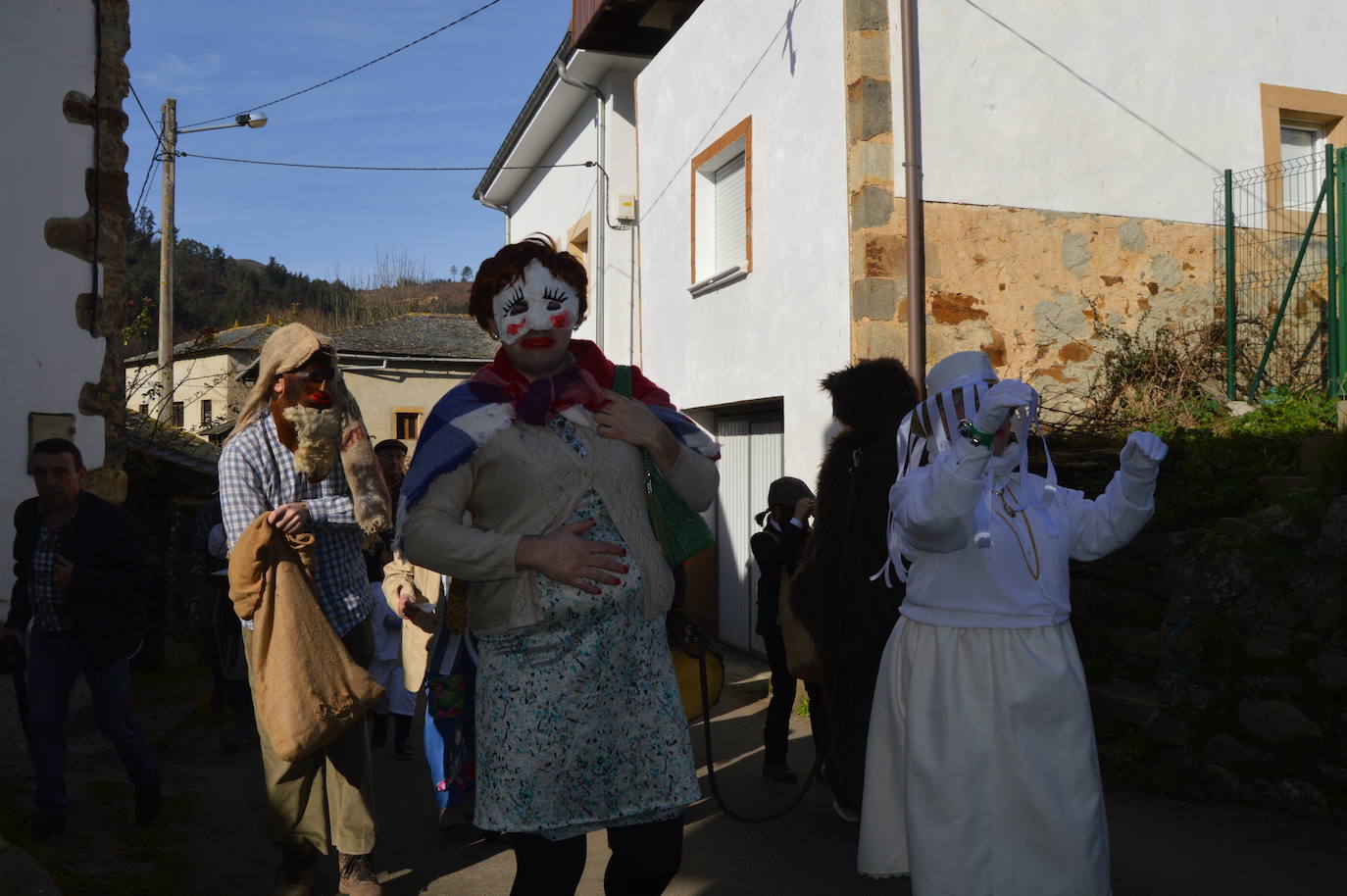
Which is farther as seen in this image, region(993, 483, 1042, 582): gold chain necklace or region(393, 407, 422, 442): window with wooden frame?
region(393, 407, 422, 442): window with wooden frame

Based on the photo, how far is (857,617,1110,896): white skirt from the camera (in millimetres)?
2812

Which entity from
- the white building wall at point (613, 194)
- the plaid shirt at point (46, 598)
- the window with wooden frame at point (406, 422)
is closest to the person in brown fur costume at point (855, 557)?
the plaid shirt at point (46, 598)

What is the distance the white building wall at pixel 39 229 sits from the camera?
6.46 meters

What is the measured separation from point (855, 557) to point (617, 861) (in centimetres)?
206

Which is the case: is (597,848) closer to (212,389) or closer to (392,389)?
(392,389)

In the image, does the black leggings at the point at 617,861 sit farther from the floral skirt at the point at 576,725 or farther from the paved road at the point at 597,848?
the paved road at the point at 597,848

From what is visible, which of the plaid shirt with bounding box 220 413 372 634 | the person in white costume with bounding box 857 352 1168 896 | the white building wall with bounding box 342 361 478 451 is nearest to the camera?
the person in white costume with bounding box 857 352 1168 896

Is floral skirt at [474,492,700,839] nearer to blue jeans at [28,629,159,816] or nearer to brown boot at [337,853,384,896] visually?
brown boot at [337,853,384,896]

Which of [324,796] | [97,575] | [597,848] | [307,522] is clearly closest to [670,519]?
[307,522]

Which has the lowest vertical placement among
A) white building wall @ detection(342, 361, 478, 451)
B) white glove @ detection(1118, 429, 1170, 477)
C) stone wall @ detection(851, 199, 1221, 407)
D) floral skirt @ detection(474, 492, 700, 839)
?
floral skirt @ detection(474, 492, 700, 839)

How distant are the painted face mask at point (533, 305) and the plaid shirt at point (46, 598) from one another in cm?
304

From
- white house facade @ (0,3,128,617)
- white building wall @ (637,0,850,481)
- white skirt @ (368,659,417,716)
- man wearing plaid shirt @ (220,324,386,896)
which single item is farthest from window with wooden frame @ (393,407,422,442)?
man wearing plaid shirt @ (220,324,386,896)

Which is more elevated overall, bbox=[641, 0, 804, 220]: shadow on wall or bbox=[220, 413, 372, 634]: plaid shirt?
bbox=[641, 0, 804, 220]: shadow on wall

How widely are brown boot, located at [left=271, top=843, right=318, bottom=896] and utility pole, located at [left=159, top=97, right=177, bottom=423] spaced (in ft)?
48.6
